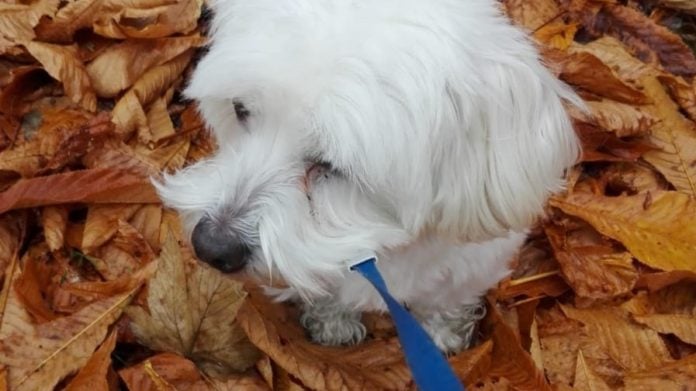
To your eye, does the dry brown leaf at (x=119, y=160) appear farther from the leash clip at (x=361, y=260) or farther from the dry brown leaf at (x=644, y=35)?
the dry brown leaf at (x=644, y=35)

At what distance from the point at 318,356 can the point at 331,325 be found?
6.0 inches

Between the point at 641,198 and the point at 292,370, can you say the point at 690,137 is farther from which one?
the point at 292,370

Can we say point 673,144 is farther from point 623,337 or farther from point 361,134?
point 361,134

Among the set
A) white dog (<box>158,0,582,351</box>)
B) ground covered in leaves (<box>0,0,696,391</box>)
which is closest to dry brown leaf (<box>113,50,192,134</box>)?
ground covered in leaves (<box>0,0,696,391</box>)

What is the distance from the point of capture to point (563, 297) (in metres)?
2.73

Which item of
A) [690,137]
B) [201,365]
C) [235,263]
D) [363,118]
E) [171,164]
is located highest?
[363,118]

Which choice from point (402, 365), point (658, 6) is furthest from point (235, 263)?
point (658, 6)

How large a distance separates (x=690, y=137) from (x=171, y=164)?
1683 mm

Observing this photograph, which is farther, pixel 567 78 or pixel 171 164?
pixel 567 78

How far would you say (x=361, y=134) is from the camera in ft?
5.75

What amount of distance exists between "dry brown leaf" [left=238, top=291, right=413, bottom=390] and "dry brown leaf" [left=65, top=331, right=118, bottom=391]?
36 cm

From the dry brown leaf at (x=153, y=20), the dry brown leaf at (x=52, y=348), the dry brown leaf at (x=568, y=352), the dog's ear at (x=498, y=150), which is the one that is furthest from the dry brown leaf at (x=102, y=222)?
the dry brown leaf at (x=568, y=352)

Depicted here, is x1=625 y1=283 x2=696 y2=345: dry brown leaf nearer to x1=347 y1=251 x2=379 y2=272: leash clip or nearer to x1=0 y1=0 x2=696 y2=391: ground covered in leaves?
x1=0 y1=0 x2=696 y2=391: ground covered in leaves

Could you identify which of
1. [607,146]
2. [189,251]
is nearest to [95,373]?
[189,251]
